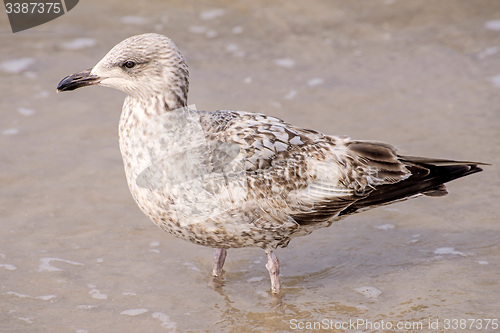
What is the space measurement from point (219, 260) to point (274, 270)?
21.5 inches

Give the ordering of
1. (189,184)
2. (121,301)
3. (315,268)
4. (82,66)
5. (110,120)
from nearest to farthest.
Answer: (189,184) < (121,301) < (315,268) < (110,120) < (82,66)

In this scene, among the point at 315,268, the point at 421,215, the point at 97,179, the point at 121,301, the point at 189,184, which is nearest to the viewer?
the point at 189,184

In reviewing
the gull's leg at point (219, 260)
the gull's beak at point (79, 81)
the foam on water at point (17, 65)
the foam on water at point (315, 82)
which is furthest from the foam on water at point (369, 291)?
the foam on water at point (17, 65)

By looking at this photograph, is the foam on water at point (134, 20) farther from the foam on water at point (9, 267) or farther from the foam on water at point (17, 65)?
the foam on water at point (9, 267)

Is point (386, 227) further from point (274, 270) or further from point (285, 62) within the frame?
point (285, 62)

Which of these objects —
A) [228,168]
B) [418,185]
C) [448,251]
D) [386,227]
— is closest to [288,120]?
[386,227]

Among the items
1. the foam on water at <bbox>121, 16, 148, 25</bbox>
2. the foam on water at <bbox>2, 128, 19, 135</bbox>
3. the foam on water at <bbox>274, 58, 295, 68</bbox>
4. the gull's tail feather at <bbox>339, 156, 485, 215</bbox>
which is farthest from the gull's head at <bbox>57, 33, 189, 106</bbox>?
the foam on water at <bbox>121, 16, 148, 25</bbox>

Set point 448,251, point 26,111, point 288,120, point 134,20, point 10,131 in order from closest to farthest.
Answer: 1. point 448,251
2. point 10,131
3. point 288,120
4. point 26,111
5. point 134,20

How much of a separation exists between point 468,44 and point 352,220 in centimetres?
432

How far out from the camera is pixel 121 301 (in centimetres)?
Answer: 585

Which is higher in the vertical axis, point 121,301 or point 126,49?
point 126,49

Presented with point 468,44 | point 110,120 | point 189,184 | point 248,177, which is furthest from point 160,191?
point 468,44

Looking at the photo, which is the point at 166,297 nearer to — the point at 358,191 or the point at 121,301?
the point at 121,301

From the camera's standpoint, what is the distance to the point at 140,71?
223 inches
